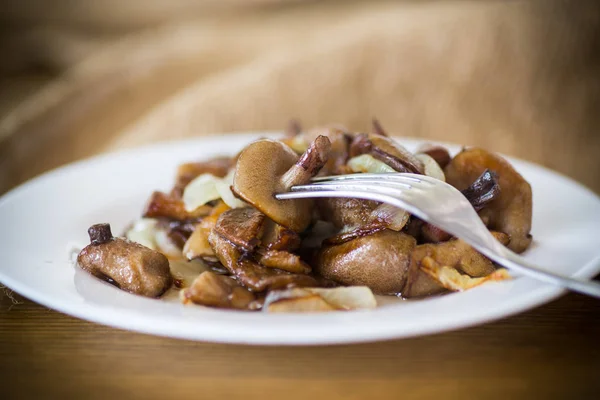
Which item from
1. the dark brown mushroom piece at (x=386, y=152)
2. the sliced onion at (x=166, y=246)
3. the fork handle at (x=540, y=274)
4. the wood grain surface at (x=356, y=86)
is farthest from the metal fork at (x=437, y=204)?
the wood grain surface at (x=356, y=86)

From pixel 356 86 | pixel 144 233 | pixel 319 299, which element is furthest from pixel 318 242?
pixel 356 86

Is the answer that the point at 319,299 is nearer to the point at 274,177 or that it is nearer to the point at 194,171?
the point at 274,177

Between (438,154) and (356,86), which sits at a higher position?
(438,154)

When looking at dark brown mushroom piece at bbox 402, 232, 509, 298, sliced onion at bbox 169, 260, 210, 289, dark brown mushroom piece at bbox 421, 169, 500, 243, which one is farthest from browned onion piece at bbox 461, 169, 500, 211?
Answer: sliced onion at bbox 169, 260, 210, 289

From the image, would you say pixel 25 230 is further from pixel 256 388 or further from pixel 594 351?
pixel 594 351

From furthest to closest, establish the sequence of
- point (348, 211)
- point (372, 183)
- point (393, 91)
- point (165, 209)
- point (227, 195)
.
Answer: point (393, 91) < point (165, 209) < point (227, 195) < point (348, 211) < point (372, 183)

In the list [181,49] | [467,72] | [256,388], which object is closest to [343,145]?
[256,388]
